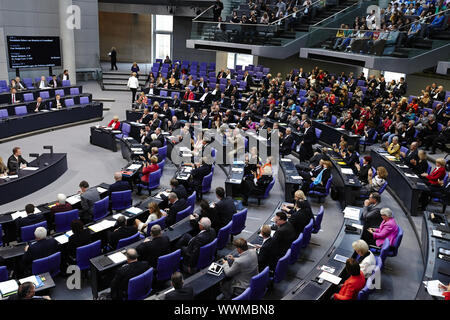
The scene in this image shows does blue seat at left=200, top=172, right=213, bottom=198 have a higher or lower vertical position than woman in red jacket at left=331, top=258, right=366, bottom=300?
lower

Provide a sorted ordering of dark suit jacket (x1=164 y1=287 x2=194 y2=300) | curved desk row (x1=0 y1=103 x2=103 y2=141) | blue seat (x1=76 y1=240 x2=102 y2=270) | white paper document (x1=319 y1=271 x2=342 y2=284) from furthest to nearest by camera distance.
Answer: curved desk row (x1=0 y1=103 x2=103 y2=141), blue seat (x1=76 y1=240 x2=102 y2=270), white paper document (x1=319 y1=271 x2=342 y2=284), dark suit jacket (x1=164 y1=287 x2=194 y2=300)

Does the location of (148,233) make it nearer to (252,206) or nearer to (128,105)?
(252,206)

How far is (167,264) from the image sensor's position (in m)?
6.72

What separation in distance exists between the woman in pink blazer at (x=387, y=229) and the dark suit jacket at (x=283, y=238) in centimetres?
170

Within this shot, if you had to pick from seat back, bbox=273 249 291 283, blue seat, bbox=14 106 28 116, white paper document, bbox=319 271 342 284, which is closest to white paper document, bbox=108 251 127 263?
seat back, bbox=273 249 291 283

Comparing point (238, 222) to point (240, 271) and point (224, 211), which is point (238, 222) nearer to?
point (224, 211)

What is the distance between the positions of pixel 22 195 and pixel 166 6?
66.9ft

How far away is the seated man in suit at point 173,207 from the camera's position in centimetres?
830

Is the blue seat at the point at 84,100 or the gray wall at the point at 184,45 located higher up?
the gray wall at the point at 184,45

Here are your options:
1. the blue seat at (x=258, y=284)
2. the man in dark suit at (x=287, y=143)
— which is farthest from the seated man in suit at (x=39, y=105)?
the blue seat at (x=258, y=284)

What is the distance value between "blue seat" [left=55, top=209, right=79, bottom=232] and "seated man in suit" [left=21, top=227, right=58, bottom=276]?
1.36 meters

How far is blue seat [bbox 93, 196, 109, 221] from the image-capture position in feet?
29.1

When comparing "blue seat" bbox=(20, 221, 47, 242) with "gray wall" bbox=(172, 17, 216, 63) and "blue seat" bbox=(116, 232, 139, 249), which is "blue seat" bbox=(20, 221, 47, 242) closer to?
"blue seat" bbox=(116, 232, 139, 249)

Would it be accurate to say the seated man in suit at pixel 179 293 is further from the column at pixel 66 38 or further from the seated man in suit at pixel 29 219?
the column at pixel 66 38
